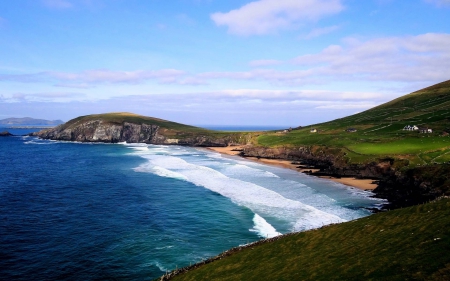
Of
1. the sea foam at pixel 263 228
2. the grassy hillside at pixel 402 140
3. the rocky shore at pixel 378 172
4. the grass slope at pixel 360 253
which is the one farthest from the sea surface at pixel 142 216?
the grassy hillside at pixel 402 140

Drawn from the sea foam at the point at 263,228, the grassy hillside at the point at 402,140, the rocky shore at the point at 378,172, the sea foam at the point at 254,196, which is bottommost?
the sea foam at the point at 263,228

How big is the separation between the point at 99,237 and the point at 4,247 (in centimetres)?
1046

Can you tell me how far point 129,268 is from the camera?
3198 cm

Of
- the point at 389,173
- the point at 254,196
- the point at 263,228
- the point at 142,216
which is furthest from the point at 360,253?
the point at 389,173

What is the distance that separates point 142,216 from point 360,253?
119ft

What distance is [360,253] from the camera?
21656 millimetres

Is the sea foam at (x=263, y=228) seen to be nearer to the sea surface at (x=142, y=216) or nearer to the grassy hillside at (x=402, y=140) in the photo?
the sea surface at (x=142, y=216)

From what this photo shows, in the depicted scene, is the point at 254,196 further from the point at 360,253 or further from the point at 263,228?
the point at 360,253

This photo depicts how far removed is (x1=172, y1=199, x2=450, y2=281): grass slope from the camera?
676 inches

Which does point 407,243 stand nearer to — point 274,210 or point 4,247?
point 274,210

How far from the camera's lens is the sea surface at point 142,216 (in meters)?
33.4

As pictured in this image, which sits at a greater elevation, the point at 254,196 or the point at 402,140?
the point at 402,140

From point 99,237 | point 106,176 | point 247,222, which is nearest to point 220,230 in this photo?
point 247,222

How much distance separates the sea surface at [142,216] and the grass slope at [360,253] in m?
9.63
